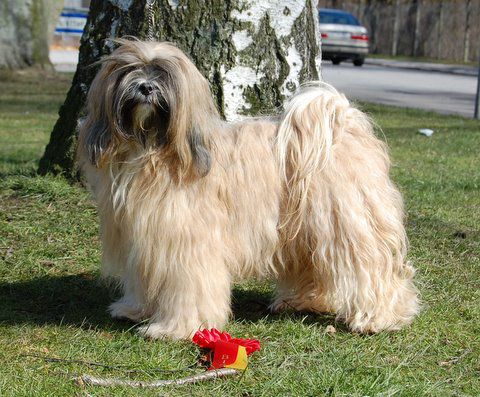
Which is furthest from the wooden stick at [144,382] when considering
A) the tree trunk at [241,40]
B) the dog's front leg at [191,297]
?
the tree trunk at [241,40]

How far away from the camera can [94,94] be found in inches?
160

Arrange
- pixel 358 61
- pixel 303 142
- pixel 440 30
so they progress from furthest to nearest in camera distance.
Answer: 1. pixel 440 30
2. pixel 358 61
3. pixel 303 142

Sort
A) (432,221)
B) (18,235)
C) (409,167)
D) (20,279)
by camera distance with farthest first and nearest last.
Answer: (409,167) → (432,221) → (18,235) → (20,279)

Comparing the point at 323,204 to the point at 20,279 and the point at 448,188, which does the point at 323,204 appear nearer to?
the point at 20,279

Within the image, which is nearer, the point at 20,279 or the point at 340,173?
the point at 340,173

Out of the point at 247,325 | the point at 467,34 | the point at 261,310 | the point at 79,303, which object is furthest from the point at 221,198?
the point at 467,34

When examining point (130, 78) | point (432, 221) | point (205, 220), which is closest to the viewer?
point (130, 78)

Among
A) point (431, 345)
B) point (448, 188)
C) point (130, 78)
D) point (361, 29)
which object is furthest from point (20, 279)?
point (361, 29)

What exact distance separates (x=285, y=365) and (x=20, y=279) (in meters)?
1.99

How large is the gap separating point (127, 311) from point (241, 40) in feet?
7.35

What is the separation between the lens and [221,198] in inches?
167

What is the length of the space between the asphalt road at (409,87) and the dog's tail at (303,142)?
11.1m

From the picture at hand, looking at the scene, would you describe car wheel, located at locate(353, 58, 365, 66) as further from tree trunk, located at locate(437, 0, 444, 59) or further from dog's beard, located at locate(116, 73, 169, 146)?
dog's beard, located at locate(116, 73, 169, 146)

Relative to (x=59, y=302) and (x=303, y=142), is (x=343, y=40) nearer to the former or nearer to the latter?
(x=59, y=302)
